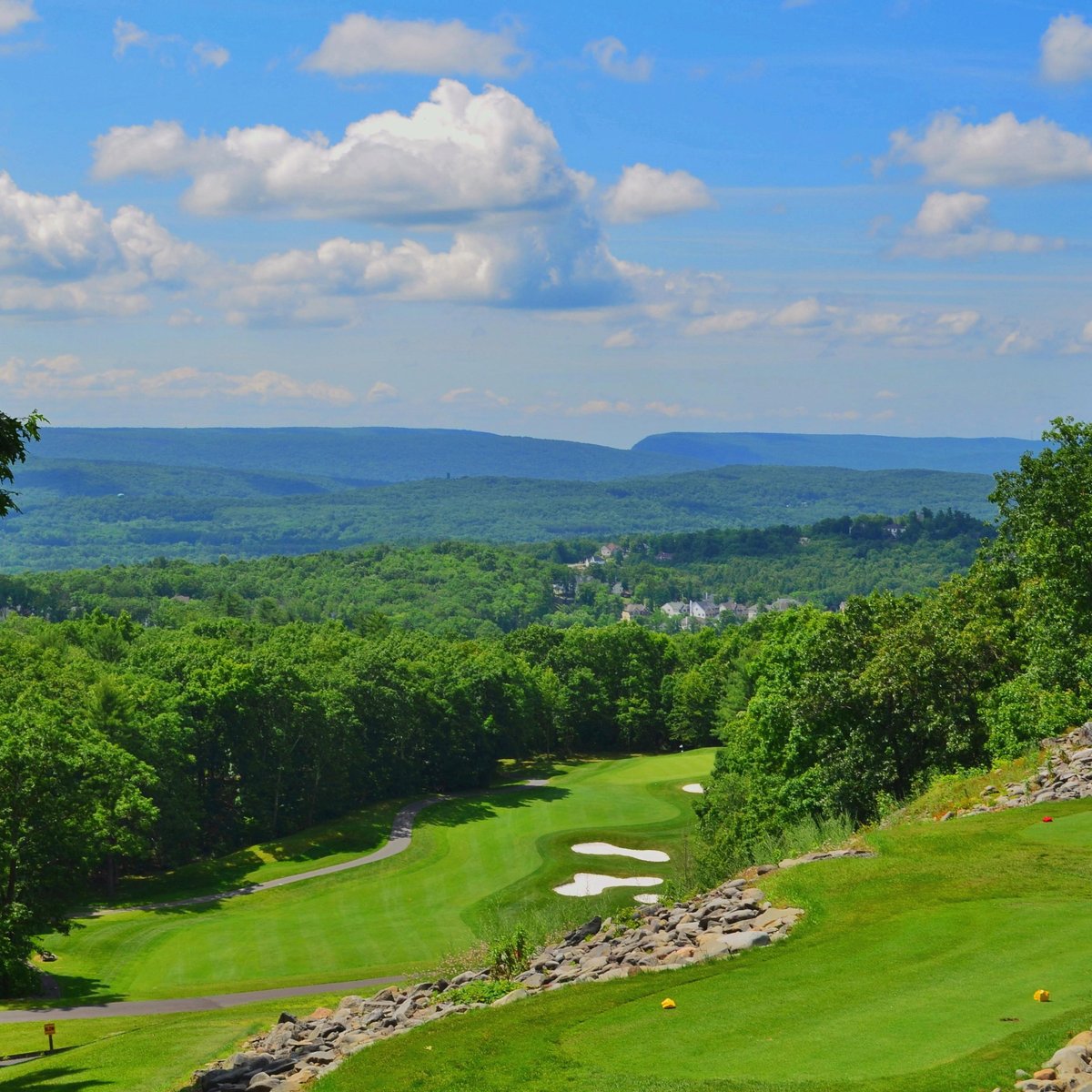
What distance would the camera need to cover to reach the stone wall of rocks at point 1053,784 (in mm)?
24266

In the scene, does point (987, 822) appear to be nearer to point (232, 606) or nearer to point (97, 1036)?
point (97, 1036)

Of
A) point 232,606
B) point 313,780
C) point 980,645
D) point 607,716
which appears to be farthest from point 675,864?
point 232,606

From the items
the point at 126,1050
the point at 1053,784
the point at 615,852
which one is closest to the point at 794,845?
the point at 1053,784

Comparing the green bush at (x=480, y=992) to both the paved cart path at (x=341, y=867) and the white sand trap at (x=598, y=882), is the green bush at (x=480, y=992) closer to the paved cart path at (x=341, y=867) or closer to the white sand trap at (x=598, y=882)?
the white sand trap at (x=598, y=882)

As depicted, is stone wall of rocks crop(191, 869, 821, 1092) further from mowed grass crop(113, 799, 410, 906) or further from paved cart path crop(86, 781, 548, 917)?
mowed grass crop(113, 799, 410, 906)

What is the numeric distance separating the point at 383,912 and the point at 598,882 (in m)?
9.06

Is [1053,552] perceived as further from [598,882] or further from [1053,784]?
[598,882]

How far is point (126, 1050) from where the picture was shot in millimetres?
23656

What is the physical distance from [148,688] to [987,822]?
5350 centimetres

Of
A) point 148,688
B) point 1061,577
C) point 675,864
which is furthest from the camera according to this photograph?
point 148,688

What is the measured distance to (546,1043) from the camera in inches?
582

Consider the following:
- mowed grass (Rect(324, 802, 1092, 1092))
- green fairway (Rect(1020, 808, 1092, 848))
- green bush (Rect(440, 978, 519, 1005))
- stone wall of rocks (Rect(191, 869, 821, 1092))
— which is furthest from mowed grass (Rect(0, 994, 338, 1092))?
green fairway (Rect(1020, 808, 1092, 848))

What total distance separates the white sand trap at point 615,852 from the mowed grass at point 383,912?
2.30 feet

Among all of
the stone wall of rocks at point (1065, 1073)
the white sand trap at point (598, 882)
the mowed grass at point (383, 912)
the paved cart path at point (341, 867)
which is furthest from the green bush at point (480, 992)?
the paved cart path at point (341, 867)
